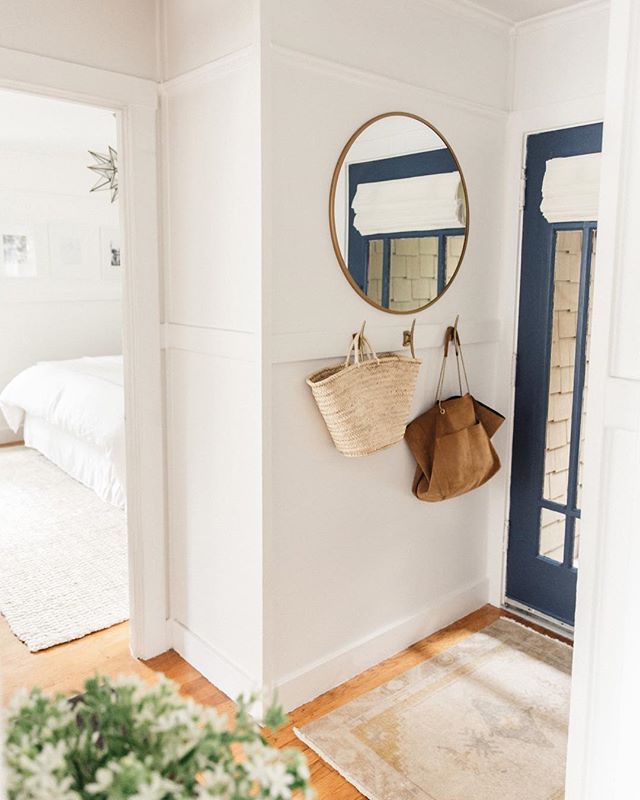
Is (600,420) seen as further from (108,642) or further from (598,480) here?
(108,642)

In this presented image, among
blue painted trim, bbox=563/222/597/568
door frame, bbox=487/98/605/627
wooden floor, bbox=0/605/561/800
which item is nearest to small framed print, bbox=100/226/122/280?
wooden floor, bbox=0/605/561/800

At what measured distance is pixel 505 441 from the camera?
3160 mm

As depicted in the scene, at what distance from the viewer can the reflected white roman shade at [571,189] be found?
274 centimetres

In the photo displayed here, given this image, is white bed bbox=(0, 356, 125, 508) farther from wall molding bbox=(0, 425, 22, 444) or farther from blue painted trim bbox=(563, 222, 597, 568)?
blue painted trim bbox=(563, 222, 597, 568)

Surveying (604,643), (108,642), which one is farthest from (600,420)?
(108,642)

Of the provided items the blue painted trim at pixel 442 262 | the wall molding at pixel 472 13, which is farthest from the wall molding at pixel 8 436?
the wall molding at pixel 472 13

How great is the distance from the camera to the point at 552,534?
3045mm

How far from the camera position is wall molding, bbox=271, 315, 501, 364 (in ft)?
7.57

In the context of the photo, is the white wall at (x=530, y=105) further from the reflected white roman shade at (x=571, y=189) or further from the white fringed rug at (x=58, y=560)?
the white fringed rug at (x=58, y=560)

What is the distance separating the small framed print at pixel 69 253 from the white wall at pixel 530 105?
465 cm

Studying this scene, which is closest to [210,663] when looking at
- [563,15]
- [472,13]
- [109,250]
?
[472,13]

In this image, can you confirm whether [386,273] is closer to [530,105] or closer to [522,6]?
[530,105]

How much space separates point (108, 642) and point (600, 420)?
85.2 inches

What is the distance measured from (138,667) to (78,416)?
90.9 inches
